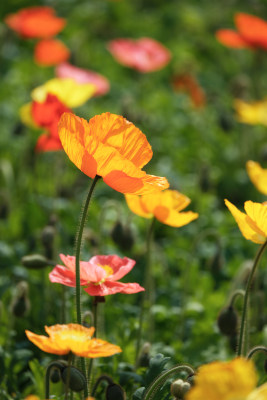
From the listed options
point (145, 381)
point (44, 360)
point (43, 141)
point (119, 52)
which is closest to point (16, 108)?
point (119, 52)

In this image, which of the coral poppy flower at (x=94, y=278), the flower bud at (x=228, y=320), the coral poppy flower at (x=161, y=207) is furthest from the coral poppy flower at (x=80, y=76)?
the coral poppy flower at (x=94, y=278)

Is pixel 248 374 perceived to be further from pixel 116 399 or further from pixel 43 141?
pixel 43 141

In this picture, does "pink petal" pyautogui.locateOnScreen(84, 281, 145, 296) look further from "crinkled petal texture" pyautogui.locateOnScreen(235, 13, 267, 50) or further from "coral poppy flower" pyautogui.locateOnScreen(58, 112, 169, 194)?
"crinkled petal texture" pyautogui.locateOnScreen(235, 13, 267, 50)

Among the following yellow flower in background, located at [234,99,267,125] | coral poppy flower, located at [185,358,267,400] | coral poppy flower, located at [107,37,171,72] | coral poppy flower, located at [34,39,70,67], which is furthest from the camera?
coral poppy flower, located at [107,37,171,72]

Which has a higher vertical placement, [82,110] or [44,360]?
[44,360]

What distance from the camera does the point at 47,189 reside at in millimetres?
3115

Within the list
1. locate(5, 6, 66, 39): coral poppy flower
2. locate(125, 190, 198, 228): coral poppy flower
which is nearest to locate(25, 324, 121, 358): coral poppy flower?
locate(125, 190, 198, 228): coral poppy flower

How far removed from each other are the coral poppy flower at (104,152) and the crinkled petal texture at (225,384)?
50cm

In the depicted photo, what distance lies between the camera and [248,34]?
317cm

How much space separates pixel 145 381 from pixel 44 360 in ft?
1.48

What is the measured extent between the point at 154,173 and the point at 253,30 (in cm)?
77

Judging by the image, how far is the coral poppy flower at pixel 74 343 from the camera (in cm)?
113

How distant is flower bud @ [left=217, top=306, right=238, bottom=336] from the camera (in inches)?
68.4

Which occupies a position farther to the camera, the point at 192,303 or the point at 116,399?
the point at 192,303
